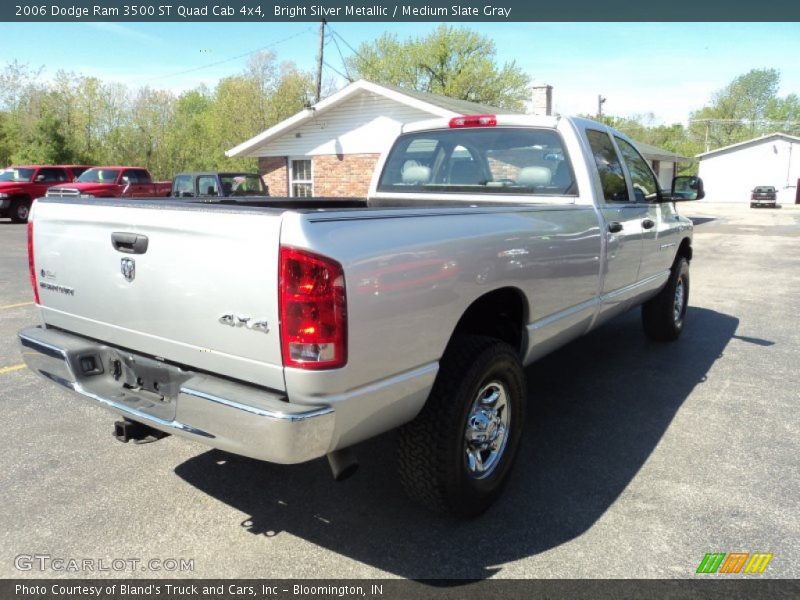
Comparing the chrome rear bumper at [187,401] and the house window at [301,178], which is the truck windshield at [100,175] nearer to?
the house window at [301,178]

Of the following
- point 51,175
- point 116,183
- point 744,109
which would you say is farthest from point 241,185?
point 744,109

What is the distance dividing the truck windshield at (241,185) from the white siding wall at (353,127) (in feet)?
9.76

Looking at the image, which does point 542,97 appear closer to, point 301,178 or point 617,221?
point 301,178

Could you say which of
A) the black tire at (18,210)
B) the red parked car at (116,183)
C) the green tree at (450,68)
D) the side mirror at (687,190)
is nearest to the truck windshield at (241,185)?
the red parked car at (116,183)

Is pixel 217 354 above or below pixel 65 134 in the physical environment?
below

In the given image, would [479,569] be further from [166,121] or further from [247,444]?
[166,121]

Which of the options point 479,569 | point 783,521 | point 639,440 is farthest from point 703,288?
point 479,569

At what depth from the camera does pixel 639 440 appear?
385 centimetres

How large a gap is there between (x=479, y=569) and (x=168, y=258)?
1780 mm

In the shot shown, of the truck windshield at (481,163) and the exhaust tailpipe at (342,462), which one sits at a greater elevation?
the truck windshield at (481,163)

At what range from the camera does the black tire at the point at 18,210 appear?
20.9 meters

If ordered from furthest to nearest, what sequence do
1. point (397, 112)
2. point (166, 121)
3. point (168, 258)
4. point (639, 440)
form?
point (166, 121)
point (397, 112)
point (639, 440)
point (168, 258)

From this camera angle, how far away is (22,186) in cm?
2098

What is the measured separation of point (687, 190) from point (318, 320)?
14.0 feet
